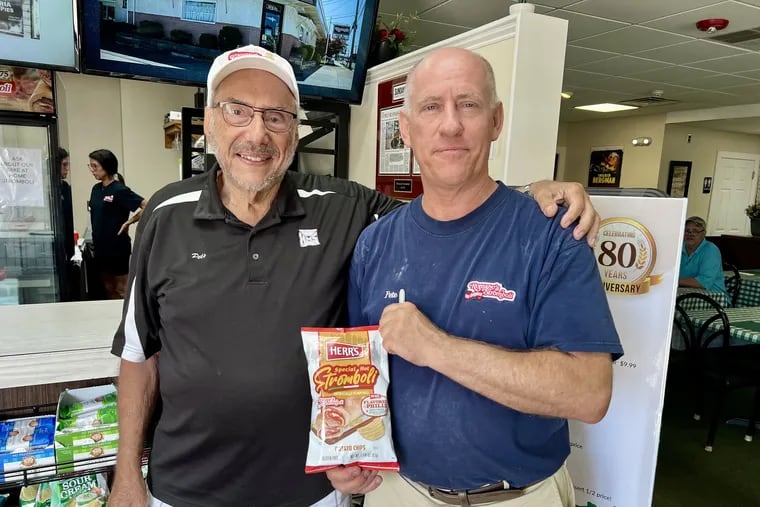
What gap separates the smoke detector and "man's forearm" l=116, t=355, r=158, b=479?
477 cm

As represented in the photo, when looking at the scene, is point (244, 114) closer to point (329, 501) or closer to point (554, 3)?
point (329, 501)

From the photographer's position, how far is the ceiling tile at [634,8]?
3.70 m

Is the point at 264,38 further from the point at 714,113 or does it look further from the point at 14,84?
the point at 714,113

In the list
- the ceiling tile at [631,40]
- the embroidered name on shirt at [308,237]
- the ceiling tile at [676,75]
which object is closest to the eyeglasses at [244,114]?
the embroidered name on shirt at [308,237]

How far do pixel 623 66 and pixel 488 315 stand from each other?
5616mm

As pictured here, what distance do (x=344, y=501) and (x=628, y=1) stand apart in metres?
3.96

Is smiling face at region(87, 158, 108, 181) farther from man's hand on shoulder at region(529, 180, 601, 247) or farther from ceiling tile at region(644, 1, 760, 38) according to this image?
ceiling tile at region(644, 1, 760, 38)

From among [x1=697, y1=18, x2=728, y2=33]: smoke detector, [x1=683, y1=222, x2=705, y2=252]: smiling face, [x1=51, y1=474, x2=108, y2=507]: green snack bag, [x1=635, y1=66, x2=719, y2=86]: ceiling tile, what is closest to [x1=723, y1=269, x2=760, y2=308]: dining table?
[x1=683, y1=222, x2=705, y2=252]: smiling face

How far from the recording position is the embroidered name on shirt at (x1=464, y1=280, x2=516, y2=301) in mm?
1033

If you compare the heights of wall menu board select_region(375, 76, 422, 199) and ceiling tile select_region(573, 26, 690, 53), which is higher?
ceiling tile select_region(573, 26, 690, 53)

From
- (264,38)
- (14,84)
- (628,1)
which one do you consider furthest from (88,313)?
(628,1)

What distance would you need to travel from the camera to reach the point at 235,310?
1.16 m

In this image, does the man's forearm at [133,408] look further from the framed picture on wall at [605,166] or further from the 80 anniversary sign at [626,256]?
the framed picture on wall at [605,166]

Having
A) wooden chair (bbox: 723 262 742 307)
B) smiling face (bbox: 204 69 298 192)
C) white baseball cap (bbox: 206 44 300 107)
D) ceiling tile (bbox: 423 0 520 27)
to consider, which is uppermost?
ceiling tile (bbox: 423 0 520 27)
